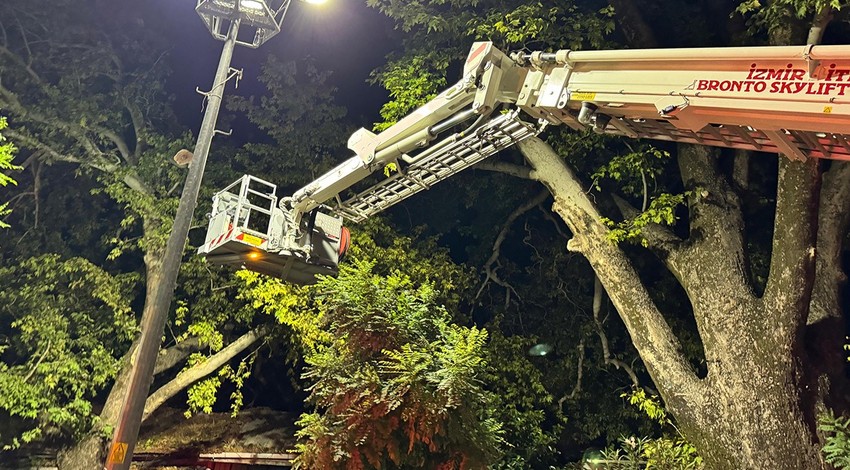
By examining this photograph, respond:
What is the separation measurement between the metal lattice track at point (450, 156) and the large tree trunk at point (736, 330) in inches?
154

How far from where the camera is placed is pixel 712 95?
405cm

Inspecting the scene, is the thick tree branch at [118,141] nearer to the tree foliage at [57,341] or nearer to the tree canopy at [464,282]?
the tree canopy at [464,282]

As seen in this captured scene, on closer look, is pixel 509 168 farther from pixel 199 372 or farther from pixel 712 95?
pixel 199 372

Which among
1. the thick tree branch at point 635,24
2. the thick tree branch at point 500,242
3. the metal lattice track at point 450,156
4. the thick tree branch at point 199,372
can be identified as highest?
the thick tree branch at point 635,24

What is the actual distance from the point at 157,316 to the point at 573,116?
456 cm

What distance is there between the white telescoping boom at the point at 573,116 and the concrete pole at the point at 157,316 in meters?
0.64

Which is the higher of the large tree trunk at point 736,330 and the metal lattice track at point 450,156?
the metal lattice track at point 450,156

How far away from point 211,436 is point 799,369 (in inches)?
512

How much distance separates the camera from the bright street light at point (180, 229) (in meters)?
5.25

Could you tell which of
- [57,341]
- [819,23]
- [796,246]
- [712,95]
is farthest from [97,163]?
[819,23]

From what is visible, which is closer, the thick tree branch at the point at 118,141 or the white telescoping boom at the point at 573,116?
the white telescoping boom at the point at 573,116

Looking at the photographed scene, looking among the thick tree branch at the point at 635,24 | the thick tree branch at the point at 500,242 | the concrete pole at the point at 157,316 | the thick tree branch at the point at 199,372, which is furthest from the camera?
the thick tree branch at the point at 500,242

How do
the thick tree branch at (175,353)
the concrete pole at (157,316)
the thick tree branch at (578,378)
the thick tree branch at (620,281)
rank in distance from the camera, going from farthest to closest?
the thick tree branch at (175,353) → the thick tree branch at (578,378) → the thick tree branch at (620,281) → the concrete pole at (157,316)

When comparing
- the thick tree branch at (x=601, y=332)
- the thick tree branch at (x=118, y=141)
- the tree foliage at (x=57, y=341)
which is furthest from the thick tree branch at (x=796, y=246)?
the thick tree branch at (x=118, y=141)
